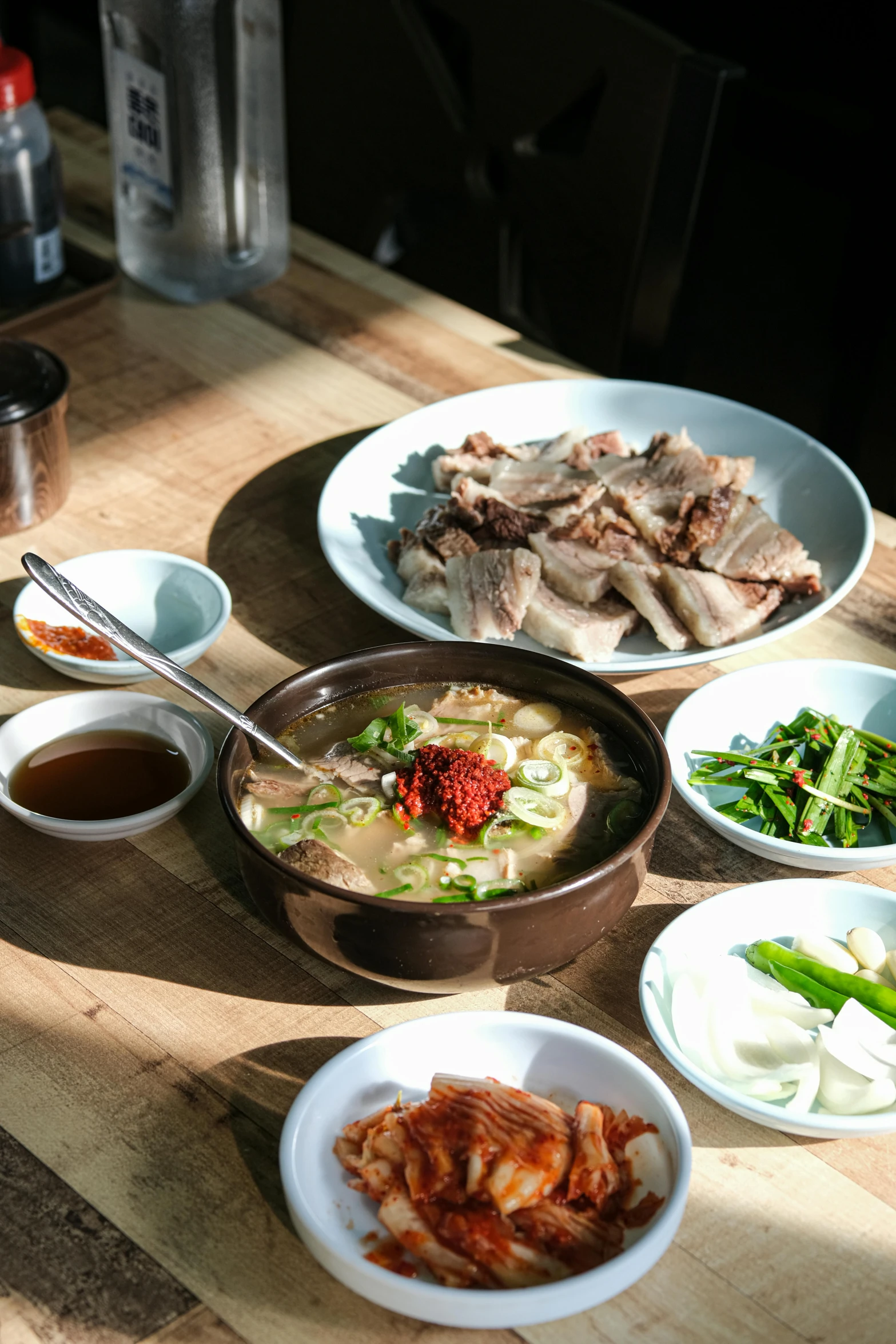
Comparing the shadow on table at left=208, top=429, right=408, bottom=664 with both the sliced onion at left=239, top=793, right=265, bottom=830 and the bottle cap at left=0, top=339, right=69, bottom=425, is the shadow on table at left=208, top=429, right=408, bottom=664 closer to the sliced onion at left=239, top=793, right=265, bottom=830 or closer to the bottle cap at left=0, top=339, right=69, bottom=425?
the bottle cap at left=0, top=339, right=69, bottom=425

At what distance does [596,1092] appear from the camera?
1.35m

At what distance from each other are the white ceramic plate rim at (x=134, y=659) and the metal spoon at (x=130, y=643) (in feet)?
0.55

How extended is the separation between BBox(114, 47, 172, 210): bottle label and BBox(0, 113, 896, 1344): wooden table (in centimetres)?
71

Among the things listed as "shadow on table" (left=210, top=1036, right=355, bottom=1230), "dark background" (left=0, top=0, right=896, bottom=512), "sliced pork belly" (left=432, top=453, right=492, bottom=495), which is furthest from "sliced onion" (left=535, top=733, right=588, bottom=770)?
"dark background" (left=0, top=0, right=896, bottom=512)

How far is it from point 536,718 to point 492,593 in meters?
0.35

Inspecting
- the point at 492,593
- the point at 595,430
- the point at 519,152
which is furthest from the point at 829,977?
the point at 519,152

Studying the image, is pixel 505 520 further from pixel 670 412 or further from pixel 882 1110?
pixel 882 1110

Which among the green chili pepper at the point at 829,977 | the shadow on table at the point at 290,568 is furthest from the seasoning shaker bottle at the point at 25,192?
the green chili pepper at the point at 829,977

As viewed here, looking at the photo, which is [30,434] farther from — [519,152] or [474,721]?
[519,152]

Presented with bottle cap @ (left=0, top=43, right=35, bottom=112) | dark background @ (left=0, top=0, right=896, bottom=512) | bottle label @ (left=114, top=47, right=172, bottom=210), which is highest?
bottle cap @ (left=0, top=43, right=35, bottom=112)

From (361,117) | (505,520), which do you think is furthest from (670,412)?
(361,117)

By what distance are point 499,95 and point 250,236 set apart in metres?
1.01

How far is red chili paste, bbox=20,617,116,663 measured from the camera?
1980 millimetres

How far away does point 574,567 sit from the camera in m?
2.05
